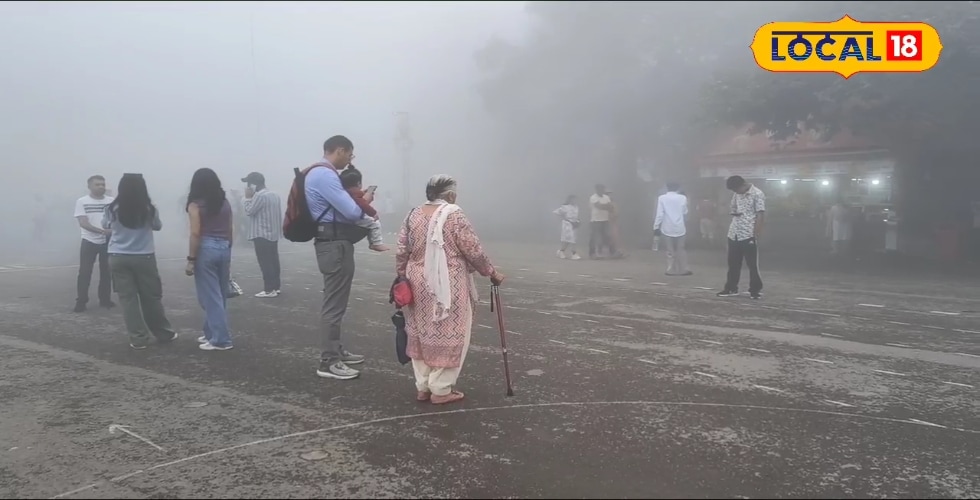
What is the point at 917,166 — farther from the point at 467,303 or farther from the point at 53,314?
the point at 53,314

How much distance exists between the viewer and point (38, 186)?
18.7m

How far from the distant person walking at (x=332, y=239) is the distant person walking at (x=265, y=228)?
162 inches

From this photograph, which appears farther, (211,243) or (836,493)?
(211,243)

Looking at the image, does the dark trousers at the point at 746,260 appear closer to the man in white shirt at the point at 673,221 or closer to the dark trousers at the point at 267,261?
the man in white shirt at the point at 673,221

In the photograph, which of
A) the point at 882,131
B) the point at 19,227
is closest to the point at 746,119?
the point at 882,131

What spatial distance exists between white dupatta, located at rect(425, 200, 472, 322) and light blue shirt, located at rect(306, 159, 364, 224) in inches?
30.9

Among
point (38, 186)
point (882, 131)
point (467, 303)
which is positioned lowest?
point (467, 303)

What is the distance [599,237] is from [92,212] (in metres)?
9.40

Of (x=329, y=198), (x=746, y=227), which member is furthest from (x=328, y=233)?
(x=746, y=227)

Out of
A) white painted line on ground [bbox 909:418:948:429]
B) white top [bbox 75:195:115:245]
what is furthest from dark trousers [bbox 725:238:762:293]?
white top [bbox 75:195:115:245]

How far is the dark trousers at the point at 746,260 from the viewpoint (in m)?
8.05

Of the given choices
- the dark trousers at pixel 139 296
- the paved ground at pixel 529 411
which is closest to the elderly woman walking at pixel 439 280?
A: the paved ground at pixel 529 411

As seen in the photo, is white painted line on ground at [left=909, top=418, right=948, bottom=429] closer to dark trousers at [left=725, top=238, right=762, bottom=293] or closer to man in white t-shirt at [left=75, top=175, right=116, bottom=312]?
dark trousers at [left=725, top=238, right=762, bottom=293]

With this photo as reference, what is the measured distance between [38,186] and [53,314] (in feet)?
45.7
